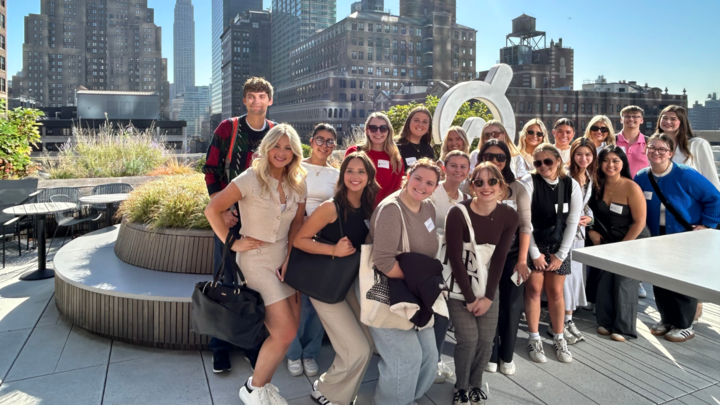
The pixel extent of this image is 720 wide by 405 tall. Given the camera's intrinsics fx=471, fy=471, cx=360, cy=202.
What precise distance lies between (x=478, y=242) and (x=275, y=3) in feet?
545

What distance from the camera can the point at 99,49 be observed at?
5256 inches

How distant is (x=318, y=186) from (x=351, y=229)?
2.30 ft

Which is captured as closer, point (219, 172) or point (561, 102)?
point (219, 172)

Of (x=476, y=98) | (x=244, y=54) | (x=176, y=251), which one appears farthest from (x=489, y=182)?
(x=244, y=54)

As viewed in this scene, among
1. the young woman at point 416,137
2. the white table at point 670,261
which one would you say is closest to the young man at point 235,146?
the young woman at point 416,137

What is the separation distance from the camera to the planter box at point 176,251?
4.70m

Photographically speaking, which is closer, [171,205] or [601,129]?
[171,205]

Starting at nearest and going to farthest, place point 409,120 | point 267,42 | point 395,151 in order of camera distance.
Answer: point 395,151 → point 409,120 → point 267,42

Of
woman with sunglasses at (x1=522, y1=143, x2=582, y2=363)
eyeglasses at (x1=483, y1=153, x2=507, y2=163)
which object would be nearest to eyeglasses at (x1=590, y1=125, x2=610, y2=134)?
woman with sunglasses at (x1=522, y1=143, x2=582, y2=363)

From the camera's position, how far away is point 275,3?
154 m

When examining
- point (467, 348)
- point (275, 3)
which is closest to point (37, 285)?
point (467, 348)

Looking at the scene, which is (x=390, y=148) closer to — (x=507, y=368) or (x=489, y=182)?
(x=489, y=182)

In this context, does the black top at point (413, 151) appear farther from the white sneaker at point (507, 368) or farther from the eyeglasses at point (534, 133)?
the white sneaker at point (507, 368)

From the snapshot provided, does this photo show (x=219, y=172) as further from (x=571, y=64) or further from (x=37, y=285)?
(x=571, y=64)
